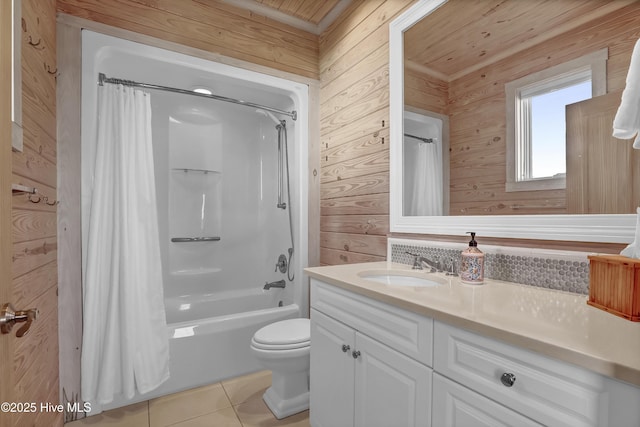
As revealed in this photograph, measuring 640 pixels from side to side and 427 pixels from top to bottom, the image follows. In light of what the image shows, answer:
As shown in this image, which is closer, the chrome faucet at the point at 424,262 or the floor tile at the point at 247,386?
the chrome faucet at the point at 424,262

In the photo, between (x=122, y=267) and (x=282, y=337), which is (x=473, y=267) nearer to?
(x=282, y=337)

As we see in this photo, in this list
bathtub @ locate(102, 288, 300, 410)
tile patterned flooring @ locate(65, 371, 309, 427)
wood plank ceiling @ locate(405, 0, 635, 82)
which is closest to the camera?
wood plank ceiling @ locate(405, 0, 635, 82)

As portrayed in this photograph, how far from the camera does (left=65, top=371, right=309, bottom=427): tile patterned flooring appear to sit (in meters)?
1.63

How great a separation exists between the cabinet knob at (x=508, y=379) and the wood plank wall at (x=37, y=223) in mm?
1370

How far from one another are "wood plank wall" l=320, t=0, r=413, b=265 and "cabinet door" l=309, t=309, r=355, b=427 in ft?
2.09

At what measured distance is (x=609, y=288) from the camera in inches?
30.7

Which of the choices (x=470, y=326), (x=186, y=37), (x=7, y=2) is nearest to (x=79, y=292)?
(x=7, y=2)

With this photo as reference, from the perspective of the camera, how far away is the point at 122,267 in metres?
1.72

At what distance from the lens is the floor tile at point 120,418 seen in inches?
63.8

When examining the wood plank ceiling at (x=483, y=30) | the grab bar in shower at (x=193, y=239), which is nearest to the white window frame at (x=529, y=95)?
the wood plank ceiling at (x=483, y=30)

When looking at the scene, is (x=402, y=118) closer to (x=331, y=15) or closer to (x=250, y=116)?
(x=331, y=15)

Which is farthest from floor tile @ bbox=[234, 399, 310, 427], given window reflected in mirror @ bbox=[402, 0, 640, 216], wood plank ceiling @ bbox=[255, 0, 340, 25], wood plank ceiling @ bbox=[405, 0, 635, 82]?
wood plank ceiling @ bbox=[255, 0, 340, 25]

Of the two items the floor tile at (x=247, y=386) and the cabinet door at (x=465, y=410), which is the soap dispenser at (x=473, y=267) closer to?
the cabinet door at (x=465, y=410)

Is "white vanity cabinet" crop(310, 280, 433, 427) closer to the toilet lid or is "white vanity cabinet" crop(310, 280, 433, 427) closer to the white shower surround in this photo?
the toilet lid
